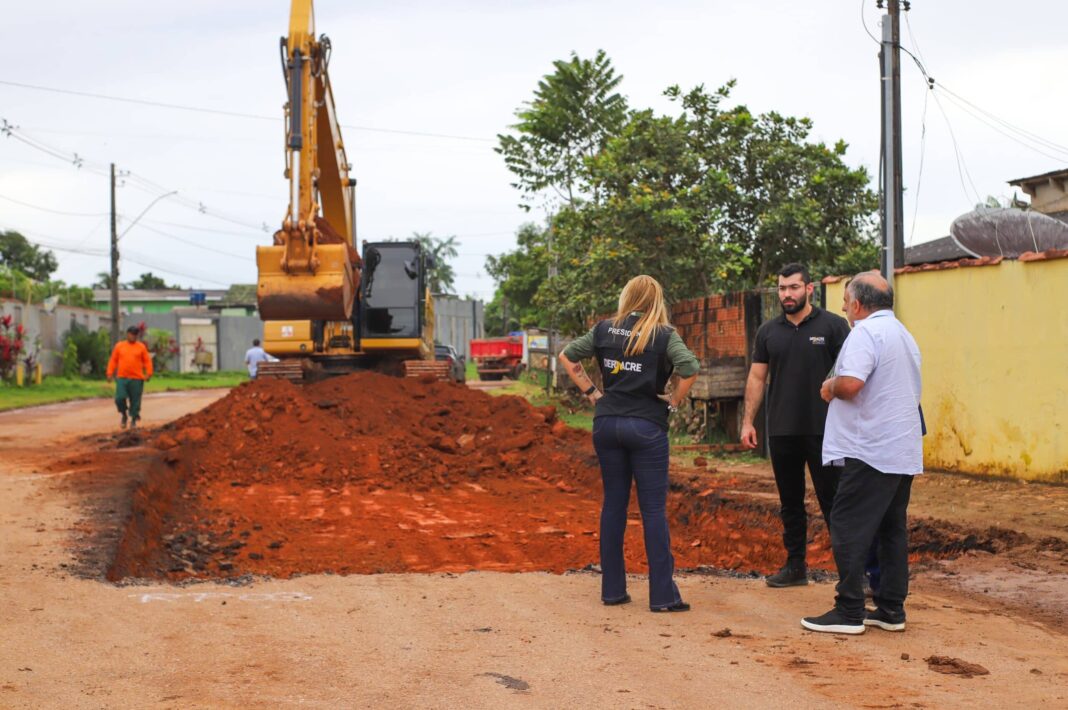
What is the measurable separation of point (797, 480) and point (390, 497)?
693 cm

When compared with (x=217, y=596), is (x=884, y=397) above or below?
above

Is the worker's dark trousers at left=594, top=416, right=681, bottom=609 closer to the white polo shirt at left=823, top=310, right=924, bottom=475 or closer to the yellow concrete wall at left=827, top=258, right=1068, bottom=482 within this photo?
the white polo shirt at left=823, top=310, right=924, bottom=475

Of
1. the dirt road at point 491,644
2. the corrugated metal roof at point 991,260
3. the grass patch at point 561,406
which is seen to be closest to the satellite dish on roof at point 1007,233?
the corrugated metal roof at point 991,260

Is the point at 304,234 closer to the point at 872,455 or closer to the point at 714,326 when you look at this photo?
the point at 714,326

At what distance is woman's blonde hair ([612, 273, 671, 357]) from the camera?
687 centimetres

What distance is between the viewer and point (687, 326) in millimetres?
18953

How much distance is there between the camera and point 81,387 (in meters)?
39.5

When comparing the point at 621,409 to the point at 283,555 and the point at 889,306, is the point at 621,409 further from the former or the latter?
the point at 283,555

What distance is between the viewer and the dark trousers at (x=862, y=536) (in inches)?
243

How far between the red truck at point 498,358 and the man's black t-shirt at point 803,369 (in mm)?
43552

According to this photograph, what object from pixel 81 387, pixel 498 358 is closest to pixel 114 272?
pixel 81 387

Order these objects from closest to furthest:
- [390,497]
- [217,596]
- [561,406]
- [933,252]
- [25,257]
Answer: [217,596] → [390,497] → [933,252] → [561,406] → [25,257]

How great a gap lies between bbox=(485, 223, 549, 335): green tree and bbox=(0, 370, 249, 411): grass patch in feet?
42.8

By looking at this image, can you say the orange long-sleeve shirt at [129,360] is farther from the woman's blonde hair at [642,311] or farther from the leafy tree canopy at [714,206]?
the woman's blonde hair at [642,311]
